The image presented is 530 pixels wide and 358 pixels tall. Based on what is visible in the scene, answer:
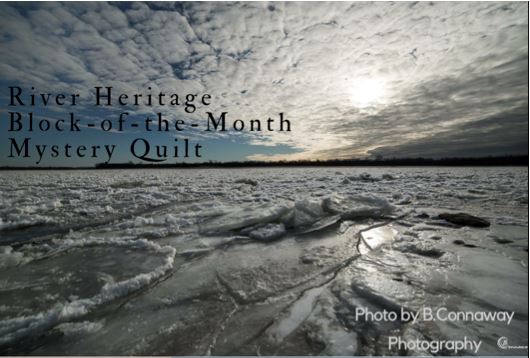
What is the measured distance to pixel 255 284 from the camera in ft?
7.54

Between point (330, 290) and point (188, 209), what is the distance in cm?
443

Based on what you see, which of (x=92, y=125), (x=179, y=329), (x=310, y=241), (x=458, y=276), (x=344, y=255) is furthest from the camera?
(x=92, y=125)

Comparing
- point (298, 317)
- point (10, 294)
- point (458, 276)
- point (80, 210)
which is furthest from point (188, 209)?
point (458, 276)

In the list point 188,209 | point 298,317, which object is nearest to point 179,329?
point 298,317

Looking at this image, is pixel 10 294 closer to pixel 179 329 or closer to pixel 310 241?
pixel 179 329

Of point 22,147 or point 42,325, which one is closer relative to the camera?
point 42,325

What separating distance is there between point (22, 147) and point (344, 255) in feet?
27.3

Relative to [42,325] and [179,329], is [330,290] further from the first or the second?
[42,325]

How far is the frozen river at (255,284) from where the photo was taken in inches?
63.9

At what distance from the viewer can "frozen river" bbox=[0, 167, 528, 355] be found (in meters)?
1.62

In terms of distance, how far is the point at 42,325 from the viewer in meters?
1.72

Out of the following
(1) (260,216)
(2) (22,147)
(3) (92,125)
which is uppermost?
(3) (92,125)

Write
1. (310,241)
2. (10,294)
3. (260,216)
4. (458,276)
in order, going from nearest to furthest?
(10,294)
(458,276)
(310,241)
(260,216)

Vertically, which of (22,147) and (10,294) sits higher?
(22,147)
